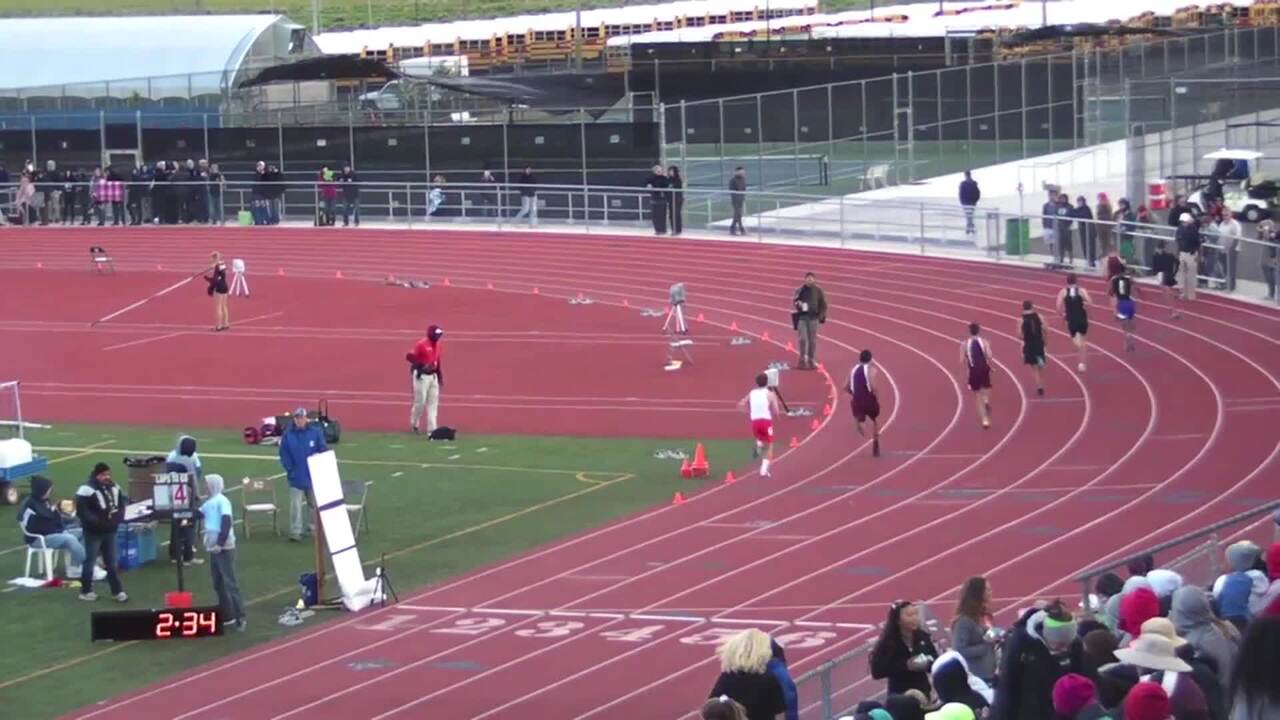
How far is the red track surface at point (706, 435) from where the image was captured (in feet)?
62.5

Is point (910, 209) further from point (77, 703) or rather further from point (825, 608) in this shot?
point (77, 703)

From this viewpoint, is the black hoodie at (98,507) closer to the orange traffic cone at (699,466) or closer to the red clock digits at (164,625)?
the red clock digits at (164,625)

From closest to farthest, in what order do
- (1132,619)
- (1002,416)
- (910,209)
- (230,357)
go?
1. (1132,619)
2. (1002,416)
3. (230,357)
4. (910,209)

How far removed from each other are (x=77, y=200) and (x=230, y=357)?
20.3 m

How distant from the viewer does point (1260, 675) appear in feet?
33.1

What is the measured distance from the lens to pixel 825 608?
20.4 m

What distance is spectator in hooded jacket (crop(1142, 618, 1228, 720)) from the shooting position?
36.6 ft

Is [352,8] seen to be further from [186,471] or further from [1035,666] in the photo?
[1035,666]

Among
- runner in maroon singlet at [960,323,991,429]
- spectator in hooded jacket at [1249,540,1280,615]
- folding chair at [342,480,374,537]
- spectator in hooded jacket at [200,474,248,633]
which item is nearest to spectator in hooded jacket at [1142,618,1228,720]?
spectator in hooded jacket at [1249,540,1280,615]

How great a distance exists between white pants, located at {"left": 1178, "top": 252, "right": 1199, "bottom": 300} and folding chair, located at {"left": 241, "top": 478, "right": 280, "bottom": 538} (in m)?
17.1

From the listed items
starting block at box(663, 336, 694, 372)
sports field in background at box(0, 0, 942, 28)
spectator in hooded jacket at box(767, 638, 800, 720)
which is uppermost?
sports field in background at box(0, 0, 942, 28)

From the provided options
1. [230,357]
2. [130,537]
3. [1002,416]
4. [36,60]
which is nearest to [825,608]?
[130,537]

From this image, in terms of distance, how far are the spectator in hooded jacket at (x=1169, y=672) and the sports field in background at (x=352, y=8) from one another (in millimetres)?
89385

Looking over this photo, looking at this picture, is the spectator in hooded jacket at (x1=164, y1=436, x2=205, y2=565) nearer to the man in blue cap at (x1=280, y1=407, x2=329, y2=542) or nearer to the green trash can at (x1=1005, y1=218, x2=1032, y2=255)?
the man in blue cap at (x1=280, y1=407, x2=329, y2=542)
